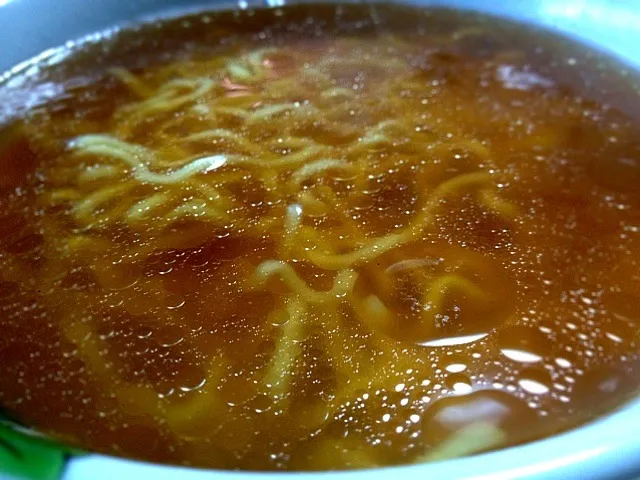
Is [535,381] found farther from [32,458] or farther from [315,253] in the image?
[32,458]

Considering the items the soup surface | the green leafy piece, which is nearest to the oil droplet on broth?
the soup surface

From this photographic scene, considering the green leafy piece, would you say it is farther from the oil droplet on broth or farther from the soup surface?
the oil droplet on broth

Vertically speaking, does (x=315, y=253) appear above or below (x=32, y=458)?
above

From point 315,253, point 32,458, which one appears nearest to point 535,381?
point 315,253

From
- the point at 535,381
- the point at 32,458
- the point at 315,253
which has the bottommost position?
the point at 32,458

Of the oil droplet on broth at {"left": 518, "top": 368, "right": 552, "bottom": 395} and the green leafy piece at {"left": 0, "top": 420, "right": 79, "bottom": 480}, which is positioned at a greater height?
the oil droplet on broth at {"left": 518, "top": 368, "right": 552, "bottom": 395}

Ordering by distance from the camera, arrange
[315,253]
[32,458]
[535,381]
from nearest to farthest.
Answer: [32,458] → [535,381] → [315,253]

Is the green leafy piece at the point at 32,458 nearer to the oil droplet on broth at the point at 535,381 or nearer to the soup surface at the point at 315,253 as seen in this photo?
the soup surface at the point at 315,253

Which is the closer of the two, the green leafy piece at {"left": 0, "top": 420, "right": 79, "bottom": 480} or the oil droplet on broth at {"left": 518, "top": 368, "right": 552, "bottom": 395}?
the green leafy piece at {"left": 0, "top": 420, "right": 79, "bottom": 480}
